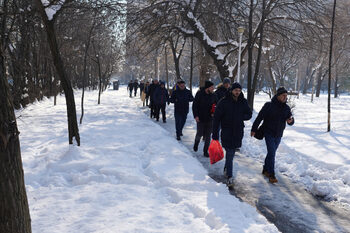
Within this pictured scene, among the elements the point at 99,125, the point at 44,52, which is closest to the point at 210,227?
the point at 99,125

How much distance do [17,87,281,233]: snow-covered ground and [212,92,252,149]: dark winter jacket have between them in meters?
0.77

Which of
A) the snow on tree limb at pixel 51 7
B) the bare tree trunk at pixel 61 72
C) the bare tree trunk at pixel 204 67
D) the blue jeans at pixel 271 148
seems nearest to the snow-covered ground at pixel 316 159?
the blue jeans at pixel 271 148

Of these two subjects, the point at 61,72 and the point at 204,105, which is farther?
the point at 204,105

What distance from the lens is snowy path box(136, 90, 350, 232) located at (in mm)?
3520

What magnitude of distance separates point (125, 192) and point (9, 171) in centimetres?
217

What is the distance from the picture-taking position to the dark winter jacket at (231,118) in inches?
187

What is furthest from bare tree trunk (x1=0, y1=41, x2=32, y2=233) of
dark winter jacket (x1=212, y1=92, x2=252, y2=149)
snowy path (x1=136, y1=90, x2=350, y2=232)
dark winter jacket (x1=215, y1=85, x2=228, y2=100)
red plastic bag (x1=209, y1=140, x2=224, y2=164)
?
dark winter jacket (x1=215, y1=85, x2=228, y2=100)

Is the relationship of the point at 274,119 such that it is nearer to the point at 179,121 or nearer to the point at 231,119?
the point at 231,119

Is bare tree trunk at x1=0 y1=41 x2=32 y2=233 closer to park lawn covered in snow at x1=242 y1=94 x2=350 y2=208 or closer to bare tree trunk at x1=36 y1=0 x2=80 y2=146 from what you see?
bare tree trunk at x1=36 y1=0 x2=80 y2=146

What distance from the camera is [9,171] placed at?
5.96 ft

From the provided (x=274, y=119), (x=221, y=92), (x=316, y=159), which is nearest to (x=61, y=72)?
(x=221, y=92)

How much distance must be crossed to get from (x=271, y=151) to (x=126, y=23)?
35.9 feet

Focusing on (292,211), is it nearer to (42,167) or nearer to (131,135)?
(42,167)

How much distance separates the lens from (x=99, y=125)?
9633mm
